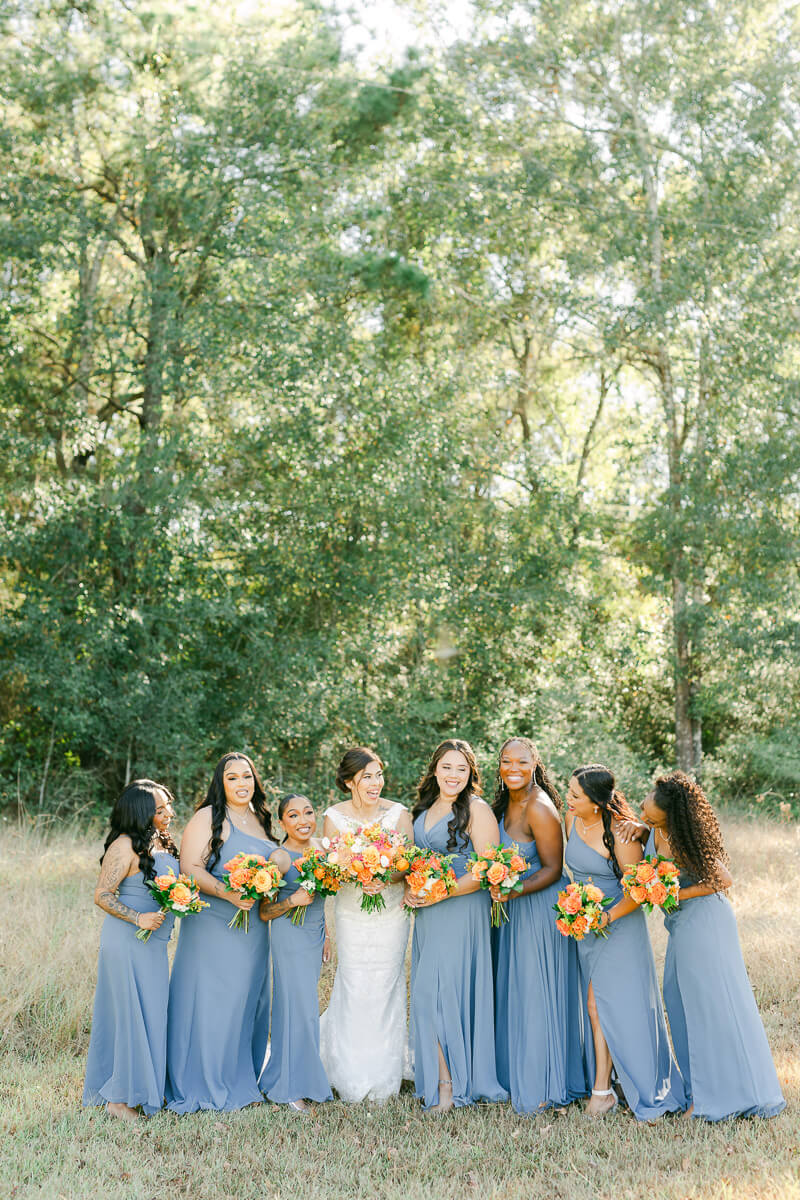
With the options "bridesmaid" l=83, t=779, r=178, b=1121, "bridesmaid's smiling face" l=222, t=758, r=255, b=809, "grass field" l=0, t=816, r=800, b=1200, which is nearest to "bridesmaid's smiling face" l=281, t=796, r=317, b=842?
"bridesmaid's smiling face" l=222, t=758, r=255, b=809

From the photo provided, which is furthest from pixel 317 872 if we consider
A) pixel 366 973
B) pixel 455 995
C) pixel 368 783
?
pixel 455 995

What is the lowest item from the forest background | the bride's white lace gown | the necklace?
the bride's white lace gown

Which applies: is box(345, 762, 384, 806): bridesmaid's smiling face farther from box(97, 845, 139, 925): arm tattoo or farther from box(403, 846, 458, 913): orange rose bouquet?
box(97, 845, 139, 925): arm tattoo

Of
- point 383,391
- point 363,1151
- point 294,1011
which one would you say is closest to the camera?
point 363,1151

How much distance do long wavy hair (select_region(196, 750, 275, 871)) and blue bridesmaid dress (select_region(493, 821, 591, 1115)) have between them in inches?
59.3

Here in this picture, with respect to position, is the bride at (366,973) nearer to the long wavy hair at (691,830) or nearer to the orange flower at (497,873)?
the orange flower at (497,873)

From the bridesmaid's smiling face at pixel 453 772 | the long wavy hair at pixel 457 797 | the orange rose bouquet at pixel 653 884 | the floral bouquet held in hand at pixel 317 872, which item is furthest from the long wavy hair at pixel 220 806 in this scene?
the orange rose bouquet at pixel 653 884

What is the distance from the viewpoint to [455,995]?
648 cm

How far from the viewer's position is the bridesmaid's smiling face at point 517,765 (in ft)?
21.9

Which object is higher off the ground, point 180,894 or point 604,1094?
point 180,894

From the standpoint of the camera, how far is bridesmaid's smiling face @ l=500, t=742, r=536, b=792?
263 inches

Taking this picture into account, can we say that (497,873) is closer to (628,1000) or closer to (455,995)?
(455,995)

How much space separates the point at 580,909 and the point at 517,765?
968 mm

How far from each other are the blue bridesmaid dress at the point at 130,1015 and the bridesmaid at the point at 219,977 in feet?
0.40
